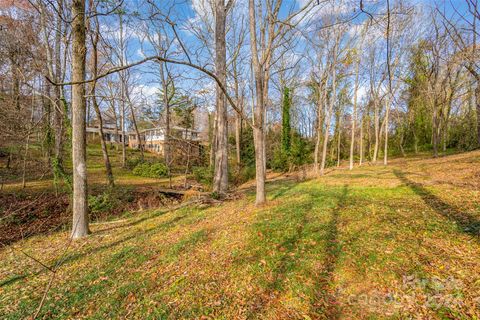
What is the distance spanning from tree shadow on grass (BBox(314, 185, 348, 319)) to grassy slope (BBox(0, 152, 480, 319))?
0.05 ft

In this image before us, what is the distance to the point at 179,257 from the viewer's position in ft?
13.3

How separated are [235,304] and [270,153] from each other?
19.5 metres

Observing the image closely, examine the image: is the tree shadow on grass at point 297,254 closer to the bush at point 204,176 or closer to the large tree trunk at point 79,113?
the large tree trunk at point 79,113

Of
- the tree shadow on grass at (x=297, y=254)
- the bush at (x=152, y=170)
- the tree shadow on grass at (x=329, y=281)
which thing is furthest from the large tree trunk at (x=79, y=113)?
the bush at (x=152, y=170)

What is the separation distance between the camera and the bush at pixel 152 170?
655 inches

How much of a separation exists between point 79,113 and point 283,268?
5584 millimetres

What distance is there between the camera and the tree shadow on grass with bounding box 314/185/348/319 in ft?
8.31

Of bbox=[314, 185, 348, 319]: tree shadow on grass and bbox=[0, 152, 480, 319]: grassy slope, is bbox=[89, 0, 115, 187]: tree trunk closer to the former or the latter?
bbox=[0, 152, 480, 319]: grassy slope

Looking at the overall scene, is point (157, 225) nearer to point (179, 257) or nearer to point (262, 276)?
point (179, 257)

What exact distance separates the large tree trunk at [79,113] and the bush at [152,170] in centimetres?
1139

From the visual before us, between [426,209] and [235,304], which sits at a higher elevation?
[426,209]

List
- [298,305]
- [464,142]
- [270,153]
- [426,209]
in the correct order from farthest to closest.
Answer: [270,153]
[464,142]
[426,209]
[298,305]

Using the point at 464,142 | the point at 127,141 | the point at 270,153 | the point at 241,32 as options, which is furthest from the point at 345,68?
the point at 127,141

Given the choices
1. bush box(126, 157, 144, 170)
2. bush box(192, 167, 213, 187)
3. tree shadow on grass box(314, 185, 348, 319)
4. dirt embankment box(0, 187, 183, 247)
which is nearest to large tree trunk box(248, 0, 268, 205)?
tree shadow on grass box(314, 185, 348, 319)
